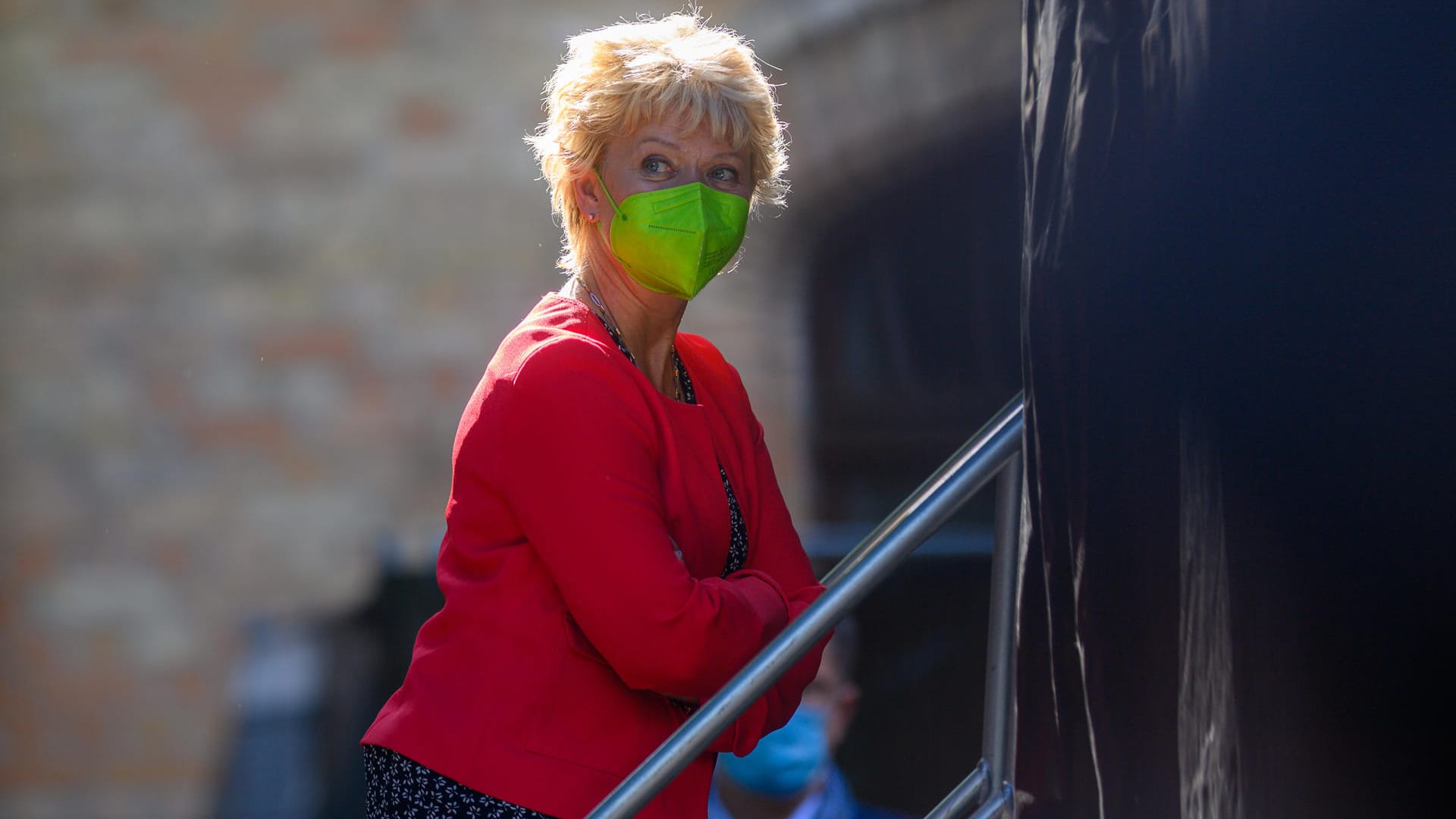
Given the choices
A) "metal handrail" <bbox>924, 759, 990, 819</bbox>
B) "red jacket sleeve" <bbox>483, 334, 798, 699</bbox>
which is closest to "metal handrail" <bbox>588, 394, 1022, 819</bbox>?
"red jacket sleeve" <bbox>483, 334, 798, 699</bbox>

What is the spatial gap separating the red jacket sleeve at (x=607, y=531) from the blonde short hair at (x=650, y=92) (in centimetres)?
32

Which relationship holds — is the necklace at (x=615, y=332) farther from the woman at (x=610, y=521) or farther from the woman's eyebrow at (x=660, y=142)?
the woman's eyebrow at (x=660, y=142)

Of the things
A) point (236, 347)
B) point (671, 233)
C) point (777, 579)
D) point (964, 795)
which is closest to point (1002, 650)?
point (964, 795)

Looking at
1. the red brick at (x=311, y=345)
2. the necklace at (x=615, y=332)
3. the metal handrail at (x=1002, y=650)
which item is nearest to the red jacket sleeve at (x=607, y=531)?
the necklace at (x=615, y=332)

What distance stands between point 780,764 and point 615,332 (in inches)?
73.2

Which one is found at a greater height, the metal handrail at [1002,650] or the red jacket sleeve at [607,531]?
the red jacket sleeve at [607,531]

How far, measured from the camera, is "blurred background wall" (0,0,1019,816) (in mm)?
3883

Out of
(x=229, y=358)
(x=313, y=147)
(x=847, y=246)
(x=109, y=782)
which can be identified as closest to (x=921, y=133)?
(x=847, y=246)

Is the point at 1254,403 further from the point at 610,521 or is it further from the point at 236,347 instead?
the point at 236,347

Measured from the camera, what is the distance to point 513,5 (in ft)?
12.8

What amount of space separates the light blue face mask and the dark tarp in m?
2.01

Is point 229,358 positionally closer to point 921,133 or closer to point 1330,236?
point 921,133

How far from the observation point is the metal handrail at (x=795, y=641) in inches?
54.2

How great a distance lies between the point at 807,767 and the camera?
330 cm
